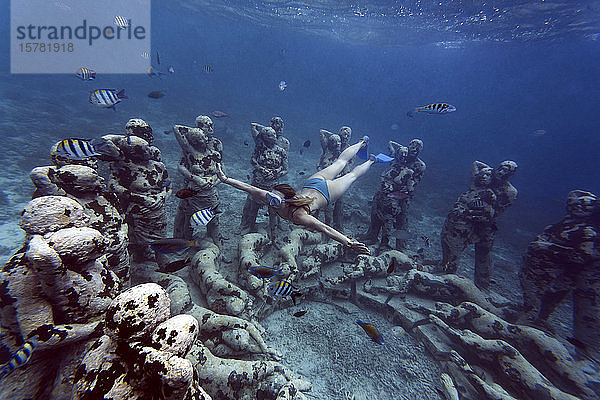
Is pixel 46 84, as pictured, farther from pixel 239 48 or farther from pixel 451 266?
pixel 239 48

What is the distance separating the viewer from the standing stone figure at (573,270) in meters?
5.40

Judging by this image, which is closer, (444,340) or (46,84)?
(444,340)

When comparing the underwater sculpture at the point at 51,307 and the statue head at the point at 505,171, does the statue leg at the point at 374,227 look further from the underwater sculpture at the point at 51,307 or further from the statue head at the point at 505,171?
the underwater sculpture at the point at 51,307

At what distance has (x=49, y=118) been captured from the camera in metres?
15.5

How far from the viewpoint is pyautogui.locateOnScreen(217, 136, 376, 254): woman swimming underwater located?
4.47 m

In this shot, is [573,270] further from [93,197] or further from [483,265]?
[93,197]

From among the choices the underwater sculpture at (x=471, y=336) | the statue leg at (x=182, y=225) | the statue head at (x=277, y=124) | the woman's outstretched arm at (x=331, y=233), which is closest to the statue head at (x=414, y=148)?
the underwater sculpture at (x=471, y=336)

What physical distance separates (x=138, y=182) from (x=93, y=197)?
103cm

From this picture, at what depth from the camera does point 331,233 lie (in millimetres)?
4430

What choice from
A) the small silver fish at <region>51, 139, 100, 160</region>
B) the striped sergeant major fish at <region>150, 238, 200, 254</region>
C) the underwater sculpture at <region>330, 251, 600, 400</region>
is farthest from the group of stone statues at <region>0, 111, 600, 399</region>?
the underwater sculpture at <region>330, 251, 600, 400</region>

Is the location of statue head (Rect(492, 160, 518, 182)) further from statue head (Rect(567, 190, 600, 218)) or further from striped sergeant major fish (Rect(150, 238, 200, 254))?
striped sergeant major fish (Rect(150, 238, 200, 254))

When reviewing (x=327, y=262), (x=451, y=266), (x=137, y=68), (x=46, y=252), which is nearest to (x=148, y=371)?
(x=46, y=252)

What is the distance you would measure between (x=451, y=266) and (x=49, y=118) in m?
24.1

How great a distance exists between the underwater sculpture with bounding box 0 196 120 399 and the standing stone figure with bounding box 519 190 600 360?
8.71m
